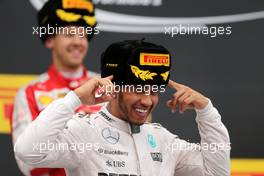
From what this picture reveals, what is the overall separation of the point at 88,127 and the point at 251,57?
153cm

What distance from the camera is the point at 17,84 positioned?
10.7 ft

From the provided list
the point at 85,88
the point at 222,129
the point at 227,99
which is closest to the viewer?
the point at 85,88

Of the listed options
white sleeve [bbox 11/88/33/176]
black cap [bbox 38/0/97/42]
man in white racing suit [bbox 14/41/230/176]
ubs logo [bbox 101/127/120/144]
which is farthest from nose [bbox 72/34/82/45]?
ubs logo [bbox 101/127/120/144]

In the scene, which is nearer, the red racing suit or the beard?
the beard

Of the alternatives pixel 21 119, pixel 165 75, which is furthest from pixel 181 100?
pixel 21 119

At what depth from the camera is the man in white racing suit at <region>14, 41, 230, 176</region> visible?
200 cm

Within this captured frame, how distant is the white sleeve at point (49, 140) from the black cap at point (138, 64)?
20 cm

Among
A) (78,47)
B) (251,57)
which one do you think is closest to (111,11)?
(78,47)

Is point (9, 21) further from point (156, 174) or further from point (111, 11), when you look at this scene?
point (156, 174)

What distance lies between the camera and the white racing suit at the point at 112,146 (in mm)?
1986

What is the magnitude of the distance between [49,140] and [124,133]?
0.33 m

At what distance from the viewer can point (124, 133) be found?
2215mm

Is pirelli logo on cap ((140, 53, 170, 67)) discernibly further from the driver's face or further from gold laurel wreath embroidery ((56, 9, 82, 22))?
gold laurel wreath embroidery ((56, 9, 82, 22))

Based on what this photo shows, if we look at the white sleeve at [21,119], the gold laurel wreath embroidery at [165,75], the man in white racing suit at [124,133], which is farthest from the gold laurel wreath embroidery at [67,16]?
the gold laurel wreath embroidery at [165,75]
